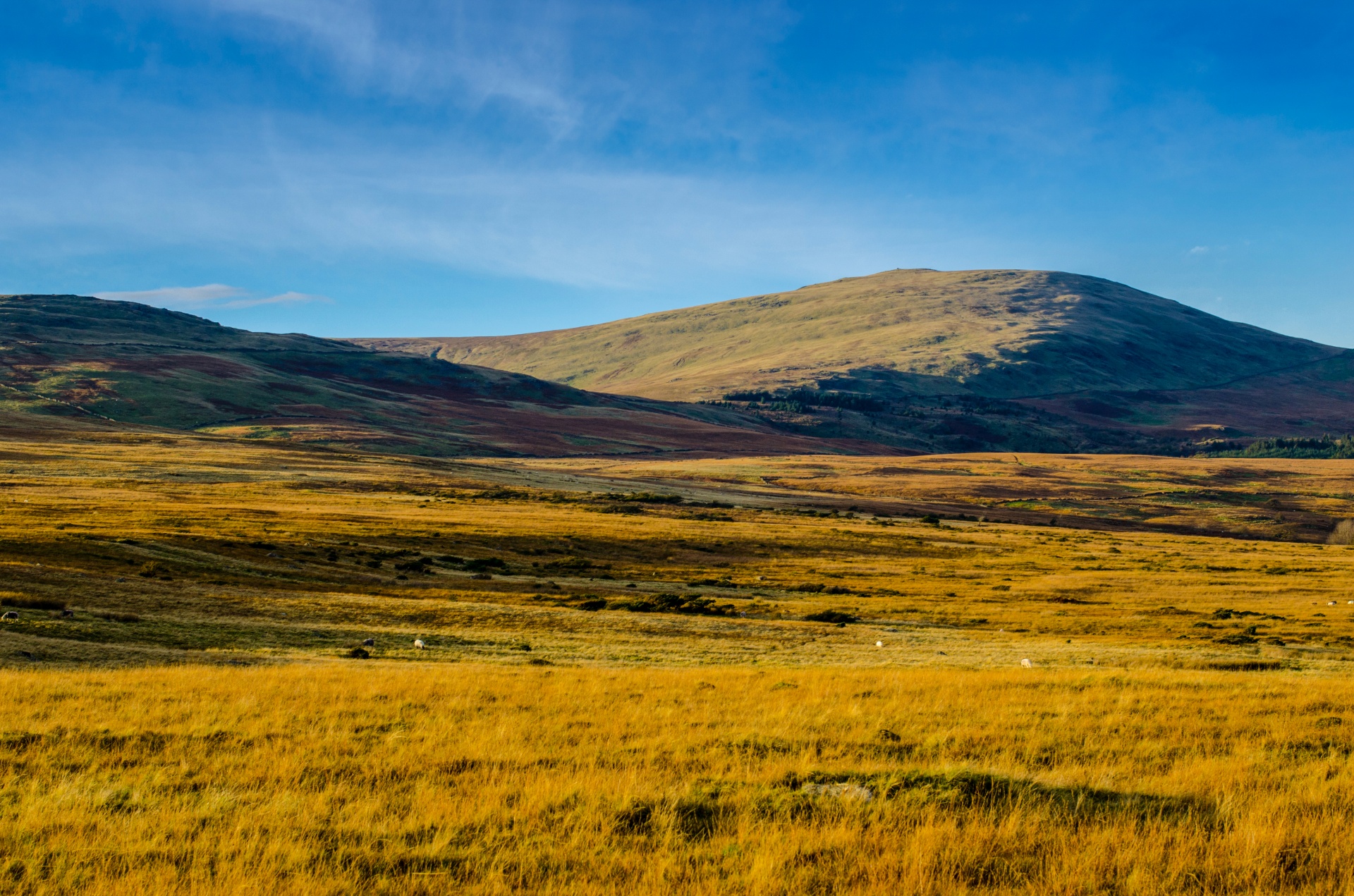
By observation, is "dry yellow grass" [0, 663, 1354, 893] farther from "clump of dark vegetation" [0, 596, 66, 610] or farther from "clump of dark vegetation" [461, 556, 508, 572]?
"clump of dark vegetation" [461, 556, 508, 572]

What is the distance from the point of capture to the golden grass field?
8477mm

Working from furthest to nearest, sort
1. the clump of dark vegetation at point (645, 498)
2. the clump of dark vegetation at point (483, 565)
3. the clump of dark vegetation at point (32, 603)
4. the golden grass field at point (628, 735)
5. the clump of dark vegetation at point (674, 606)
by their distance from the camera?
the clump of dark vegetation at point (645, 498) → the clump of dark vegetation at point (483, 565) → the clump of dark vegetation at point (674, 606) → the clump of dark vegetation at point (32, 603) → the golden grass field at point (628, 735)

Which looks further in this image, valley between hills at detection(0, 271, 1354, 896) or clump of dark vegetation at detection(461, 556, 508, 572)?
clump of dark vegetation at detection(461, 556, 508, 572)

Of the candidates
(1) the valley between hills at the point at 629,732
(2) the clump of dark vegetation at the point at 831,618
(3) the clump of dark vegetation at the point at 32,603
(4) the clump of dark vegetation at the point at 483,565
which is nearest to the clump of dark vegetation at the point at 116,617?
(1) the valley between hills at the point at 629,732

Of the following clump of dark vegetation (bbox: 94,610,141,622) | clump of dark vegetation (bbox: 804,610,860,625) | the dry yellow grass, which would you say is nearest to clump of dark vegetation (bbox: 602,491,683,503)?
clump of dark vegetation (bbox: 804,610,860,625)

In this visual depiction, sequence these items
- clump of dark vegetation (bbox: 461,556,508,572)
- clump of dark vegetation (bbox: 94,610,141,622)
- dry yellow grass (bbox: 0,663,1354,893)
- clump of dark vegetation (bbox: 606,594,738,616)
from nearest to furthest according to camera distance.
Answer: dry yellow grass (bbox: 0,663,1354,893) < clump of dark vegetation (bbox: 94,610,141,622) < clump of dark vegetation (bbox: 606,594,738,616) < clump of dark vegetation (bbox: 461,556,508,572)

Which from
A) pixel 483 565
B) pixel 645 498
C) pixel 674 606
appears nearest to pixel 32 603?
pixel 674 606

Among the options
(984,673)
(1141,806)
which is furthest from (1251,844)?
(984,673)

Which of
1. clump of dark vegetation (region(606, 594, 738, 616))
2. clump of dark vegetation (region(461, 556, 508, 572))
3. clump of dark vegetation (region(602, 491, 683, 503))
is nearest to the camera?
clump of dark vegetation (region(606, 594, 738, 616))

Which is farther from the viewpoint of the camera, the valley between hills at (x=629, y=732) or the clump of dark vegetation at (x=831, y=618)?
the clump of dark vegetation at (x=831, y=618)

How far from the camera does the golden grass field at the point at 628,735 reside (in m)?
8.48

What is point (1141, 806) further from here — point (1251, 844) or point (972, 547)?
point (972, 547)

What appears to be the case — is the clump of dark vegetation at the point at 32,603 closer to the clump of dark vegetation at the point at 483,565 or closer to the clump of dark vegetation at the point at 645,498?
the clump of dark vegetation at the point at 483,565

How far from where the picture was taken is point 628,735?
1433cm
